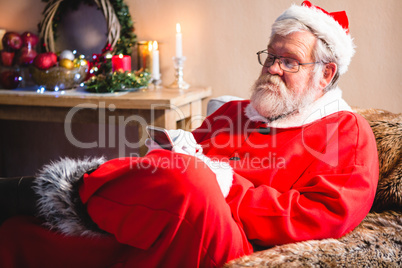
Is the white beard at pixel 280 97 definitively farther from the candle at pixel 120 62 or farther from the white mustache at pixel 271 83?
the candle at pixel 120 62

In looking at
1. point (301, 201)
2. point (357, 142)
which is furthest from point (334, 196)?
point (357, 142)

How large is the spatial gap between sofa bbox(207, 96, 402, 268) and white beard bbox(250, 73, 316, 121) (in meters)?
0.27

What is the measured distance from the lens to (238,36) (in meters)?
2.43

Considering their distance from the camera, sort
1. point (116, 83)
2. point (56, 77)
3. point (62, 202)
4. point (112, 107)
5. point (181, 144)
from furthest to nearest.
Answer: point (56, 77), point (116, 83), point (112, 107), point (181, 144), point (62, 202)

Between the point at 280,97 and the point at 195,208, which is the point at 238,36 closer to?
the point at 280,97

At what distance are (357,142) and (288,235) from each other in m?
0.37

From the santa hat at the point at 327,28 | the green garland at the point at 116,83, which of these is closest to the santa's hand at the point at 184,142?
the santa hat at the point at 327,28

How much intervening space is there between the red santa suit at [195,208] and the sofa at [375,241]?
0.06m

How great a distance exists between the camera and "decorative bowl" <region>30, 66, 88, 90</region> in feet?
7.83

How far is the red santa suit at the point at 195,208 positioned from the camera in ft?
3.40

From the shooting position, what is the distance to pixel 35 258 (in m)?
1.16

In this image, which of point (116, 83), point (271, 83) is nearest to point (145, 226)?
point (271, 83)

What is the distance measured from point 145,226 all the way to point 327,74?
874mm

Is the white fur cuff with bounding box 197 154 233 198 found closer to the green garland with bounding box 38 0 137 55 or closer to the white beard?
the white beard
